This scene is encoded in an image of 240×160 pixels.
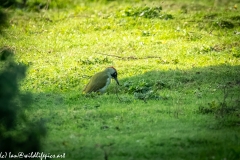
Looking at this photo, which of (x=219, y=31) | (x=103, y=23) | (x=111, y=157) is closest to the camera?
(x=111, y=157)

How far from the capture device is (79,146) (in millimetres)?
8562

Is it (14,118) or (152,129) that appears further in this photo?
(152,129)

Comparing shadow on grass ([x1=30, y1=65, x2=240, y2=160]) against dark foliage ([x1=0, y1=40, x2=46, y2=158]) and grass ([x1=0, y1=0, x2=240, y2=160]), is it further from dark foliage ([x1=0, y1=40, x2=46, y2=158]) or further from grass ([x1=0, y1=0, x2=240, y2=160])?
dark foliage ([x1=0, y1=40, x2=46, y2=158])

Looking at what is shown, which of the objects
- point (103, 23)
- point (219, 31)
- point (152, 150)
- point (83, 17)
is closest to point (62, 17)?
point (83, 17)

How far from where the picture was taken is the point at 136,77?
527 inches

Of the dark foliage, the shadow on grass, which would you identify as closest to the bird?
the shadow on grass

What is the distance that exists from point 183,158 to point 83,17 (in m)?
13.2

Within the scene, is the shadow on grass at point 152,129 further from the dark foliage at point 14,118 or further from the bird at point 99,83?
the dark foliage at point 14,118

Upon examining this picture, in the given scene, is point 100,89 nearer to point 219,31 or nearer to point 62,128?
point 62,128

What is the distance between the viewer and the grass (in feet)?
28.8

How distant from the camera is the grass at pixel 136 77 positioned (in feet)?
28.8

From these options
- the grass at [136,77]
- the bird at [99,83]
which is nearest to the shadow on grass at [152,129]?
the grass at [136,77]

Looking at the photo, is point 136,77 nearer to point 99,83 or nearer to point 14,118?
point 99,83

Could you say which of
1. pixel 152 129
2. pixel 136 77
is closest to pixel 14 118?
pixel 152 129
